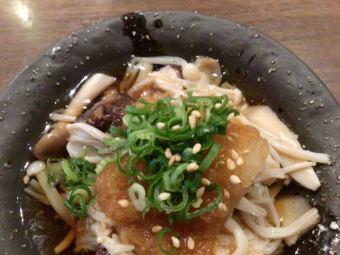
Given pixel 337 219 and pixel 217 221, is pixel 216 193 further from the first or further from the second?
pixel 337 219

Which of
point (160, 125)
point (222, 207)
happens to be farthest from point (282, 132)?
point (160, 125)

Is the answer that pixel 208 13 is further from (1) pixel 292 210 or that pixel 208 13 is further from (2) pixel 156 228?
(2) pixel 156 228

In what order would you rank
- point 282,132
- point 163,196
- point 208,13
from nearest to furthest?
point 163,196, point 282,132, point 208,13

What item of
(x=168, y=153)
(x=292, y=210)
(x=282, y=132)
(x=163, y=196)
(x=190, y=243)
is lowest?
(x=292, y=210)

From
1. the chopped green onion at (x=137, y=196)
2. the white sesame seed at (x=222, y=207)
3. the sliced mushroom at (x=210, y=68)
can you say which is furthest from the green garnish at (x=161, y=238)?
the sliced mushroom at (x=210, y=68)

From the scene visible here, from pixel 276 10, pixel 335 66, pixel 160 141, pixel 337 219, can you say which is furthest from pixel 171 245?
pixel 276 10

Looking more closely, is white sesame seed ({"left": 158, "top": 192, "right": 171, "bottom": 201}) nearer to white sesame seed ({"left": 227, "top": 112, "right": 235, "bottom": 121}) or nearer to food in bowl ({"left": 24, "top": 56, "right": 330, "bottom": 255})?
food in bowl ({"left": 24, "top": 56, "right": 330, "bottom": 255})

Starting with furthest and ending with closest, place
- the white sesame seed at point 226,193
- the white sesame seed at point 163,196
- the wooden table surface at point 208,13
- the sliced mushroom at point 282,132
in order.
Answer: the wooden table surface at point 208,13 < the sliced mushroom at point 282,132 < the white sesame seed at point 226,193 < the white sesame seed at point 163,196

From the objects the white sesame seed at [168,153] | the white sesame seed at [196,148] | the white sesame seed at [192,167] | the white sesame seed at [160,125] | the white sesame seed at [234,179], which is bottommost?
the white sesame seed at [234,179]

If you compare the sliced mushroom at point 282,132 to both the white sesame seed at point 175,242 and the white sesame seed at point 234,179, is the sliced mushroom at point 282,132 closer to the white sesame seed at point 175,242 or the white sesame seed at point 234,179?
the white sesame seed at point 234,179
